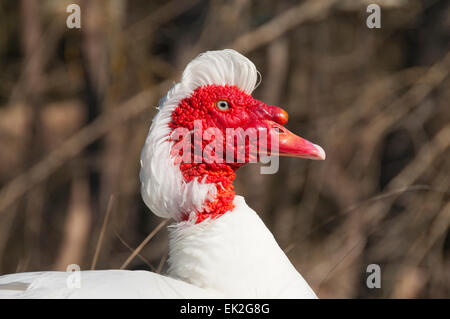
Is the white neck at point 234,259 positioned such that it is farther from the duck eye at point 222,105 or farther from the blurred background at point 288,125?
the blurred background at point 288,125

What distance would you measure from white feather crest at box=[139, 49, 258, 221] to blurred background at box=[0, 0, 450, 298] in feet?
6.66

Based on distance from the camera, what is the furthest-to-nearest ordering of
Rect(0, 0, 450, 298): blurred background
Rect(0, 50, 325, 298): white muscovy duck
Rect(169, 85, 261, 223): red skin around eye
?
1. Rect(0, 0, 450, 298): blurred background
2. Rect(169, 85, 261, 223): red skin around eye
3. Rect(0, 50, 325, 298): white muscovy duck

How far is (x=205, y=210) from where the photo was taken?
1.96 m

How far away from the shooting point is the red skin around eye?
77.8 inches

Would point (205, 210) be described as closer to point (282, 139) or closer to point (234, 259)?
point (234, 259)

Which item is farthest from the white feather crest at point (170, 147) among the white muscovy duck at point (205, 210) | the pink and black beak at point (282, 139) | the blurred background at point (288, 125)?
the blurred background at point (288, 125)

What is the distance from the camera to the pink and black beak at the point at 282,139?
2014mm

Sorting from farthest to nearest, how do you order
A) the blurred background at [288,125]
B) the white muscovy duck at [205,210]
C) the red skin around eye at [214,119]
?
the blurred background at [288,125] → the red skin around eye at [214,119] → the white muscovy duck at [205,210]

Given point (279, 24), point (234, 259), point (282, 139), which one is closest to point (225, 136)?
point (282, 139)

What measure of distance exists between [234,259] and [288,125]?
3.94 m

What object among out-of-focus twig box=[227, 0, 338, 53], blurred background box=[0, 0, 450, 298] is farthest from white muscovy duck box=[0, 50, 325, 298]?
out-of-focus twig box=[227, 0, 338, 53]

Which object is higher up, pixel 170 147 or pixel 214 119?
pixel 214 119

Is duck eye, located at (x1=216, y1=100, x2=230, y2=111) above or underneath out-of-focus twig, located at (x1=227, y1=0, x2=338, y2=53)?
underneath

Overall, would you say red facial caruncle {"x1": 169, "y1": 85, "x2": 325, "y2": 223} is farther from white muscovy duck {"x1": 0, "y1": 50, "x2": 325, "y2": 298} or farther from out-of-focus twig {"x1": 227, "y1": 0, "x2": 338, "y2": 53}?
out-of-focus twig {"x1": 227, "y1": 0, "x2": 338, "y2": 53}
